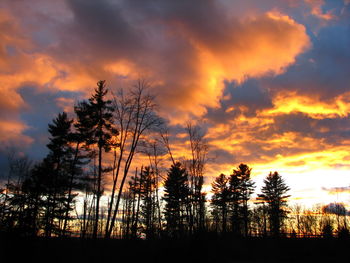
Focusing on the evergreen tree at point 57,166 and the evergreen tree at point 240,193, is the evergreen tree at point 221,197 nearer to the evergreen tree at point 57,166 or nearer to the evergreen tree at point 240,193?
the evergreen tree at point 240,193

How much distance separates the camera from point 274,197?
40812 mm

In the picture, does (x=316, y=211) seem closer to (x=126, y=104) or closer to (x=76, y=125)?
(x=126, y=104)

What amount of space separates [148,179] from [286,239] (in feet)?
78.8

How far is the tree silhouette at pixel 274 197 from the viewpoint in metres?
39.2

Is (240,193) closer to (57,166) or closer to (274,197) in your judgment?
(274,197)

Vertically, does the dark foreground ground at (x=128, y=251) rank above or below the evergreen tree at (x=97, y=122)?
below

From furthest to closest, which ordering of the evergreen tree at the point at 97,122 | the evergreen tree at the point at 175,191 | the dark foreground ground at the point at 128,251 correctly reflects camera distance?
1. the evergreen tree at the point at 175,191
2. the evergreen tree at the point at 97,122
3. the dark foreground ground at the point at 128,251

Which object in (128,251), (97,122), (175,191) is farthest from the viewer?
(175,191)

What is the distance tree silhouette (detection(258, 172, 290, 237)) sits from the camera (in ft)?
129

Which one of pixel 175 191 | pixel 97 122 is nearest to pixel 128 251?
pixel 97 122

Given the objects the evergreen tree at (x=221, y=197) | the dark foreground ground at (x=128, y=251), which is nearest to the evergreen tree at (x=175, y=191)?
the evergreen tree at (x=221, y=197)

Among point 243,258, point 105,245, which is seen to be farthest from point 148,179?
point 105,245

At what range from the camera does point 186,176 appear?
36.5 metres

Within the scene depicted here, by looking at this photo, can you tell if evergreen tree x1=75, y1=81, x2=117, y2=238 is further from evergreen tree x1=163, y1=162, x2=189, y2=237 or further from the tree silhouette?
the tree silhouette
